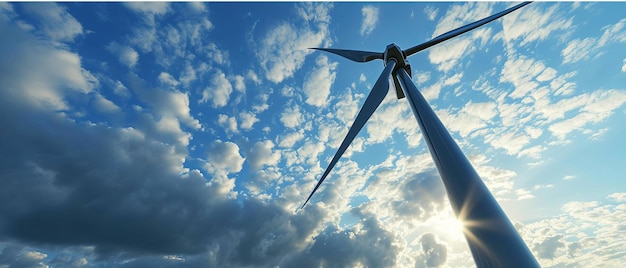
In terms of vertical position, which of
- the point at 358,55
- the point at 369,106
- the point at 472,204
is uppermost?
the point at 358,55

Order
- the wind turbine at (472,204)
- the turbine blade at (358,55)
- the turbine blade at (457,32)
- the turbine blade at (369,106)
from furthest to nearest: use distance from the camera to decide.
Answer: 1. the turbine blade at (358,55)
2. the turbine blade at (457,32)
3. the turbine blade at (369,106)
4. the wind turbine at (472,204)

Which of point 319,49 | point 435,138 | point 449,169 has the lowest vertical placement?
point 449,169

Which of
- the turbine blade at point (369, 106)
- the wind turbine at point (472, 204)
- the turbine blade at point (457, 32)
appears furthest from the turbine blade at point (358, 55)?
the wind turbine at point (472, 204)

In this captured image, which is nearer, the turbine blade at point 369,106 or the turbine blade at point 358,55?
the turbine blade at point 369,106

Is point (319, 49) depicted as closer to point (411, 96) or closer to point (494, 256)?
point (411, 96)

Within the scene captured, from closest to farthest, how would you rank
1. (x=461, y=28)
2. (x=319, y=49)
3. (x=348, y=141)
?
1. (x=348, y=141)
2. (x=461, y=28)
3. (x=319, y=49)

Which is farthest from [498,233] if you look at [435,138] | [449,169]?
[435,138]

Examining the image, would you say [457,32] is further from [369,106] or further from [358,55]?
[369,106]

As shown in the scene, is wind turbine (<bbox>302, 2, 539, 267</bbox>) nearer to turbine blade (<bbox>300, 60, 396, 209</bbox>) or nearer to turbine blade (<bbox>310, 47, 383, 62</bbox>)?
turbine blade (<bbox>300, 60, 396, 209</bbox>)

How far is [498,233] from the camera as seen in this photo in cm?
1162

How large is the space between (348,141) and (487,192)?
45.4 feet

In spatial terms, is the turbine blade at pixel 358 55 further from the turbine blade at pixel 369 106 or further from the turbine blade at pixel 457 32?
the turbine blade at pixel 369 106

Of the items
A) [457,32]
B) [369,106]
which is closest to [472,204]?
[369,106]

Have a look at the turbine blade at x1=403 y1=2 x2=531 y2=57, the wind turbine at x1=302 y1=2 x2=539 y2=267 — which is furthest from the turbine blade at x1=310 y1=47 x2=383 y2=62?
the wind turbine at x1=302 y1=2 x2=539 y2=267
